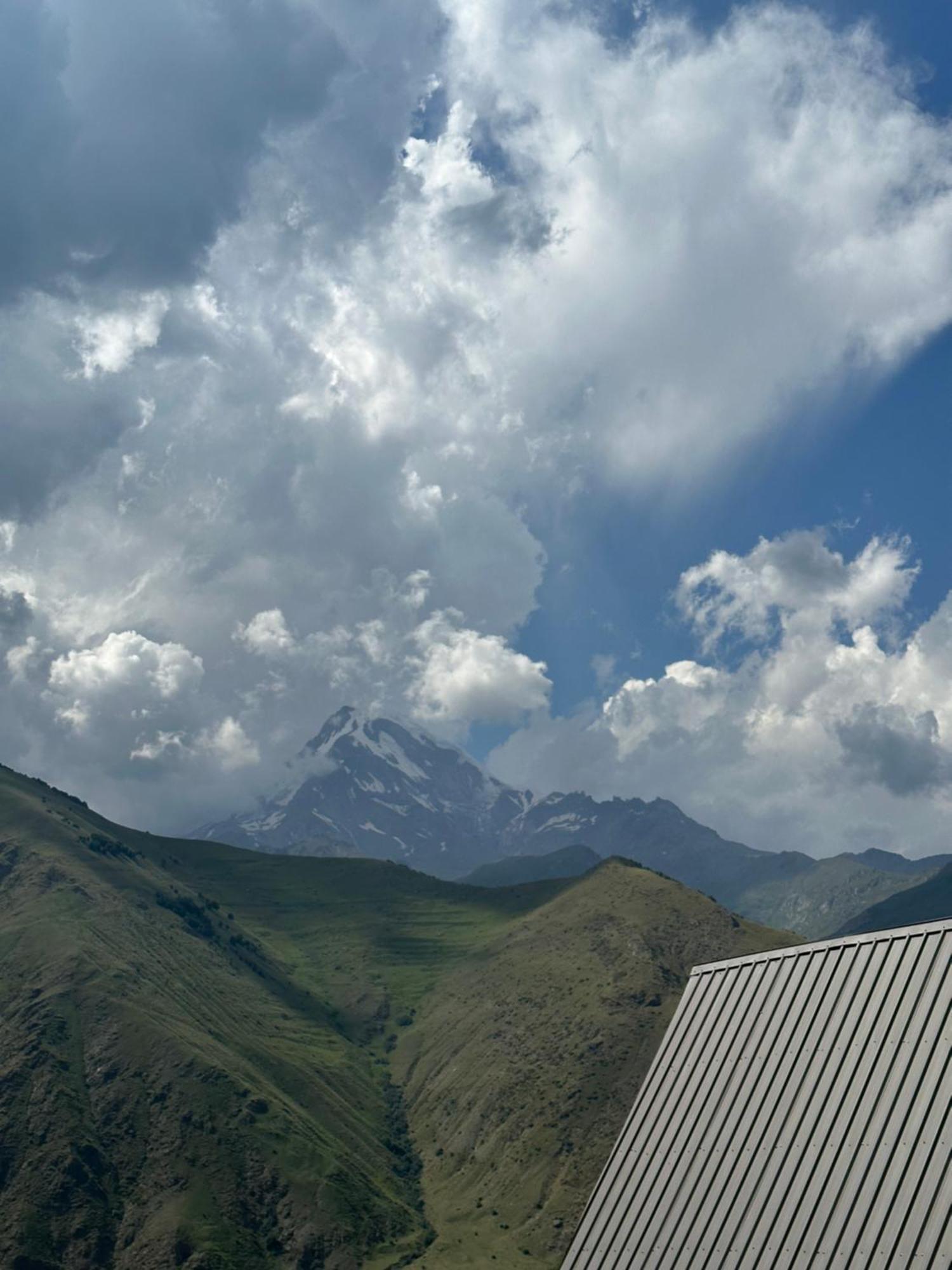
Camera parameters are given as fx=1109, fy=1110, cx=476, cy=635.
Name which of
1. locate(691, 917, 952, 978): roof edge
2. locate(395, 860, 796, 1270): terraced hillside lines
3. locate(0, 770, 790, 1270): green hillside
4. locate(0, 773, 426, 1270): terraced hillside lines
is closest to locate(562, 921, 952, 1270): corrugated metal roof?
locate(691, 917, 952, 978): roof edge

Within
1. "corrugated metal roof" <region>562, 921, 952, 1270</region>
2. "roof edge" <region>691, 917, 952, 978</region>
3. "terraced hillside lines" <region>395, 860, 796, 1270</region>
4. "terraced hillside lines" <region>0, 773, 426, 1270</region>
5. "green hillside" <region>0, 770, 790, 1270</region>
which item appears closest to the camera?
"corrugated metal roof" <region>562, 921, 952, 1270</region>

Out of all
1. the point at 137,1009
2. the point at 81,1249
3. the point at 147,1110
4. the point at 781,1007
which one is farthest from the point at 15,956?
the point at 781,1007

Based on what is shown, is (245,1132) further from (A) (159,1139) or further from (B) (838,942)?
(B) (838,942)

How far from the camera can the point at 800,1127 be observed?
1330 inches

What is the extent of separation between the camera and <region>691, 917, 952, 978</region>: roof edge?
3488 cm

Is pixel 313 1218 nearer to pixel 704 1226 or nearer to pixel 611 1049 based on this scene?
pixel 611 1049

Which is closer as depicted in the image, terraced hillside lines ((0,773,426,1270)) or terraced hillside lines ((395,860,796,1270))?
terraced hillside lines ((0,773,426,1270))

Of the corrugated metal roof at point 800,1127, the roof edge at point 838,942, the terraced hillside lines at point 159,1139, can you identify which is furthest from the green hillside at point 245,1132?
the corrugated metal roof at point 800,1127

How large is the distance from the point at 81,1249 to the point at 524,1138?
68.5m

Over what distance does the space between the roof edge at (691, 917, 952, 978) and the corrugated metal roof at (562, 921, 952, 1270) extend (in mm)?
92

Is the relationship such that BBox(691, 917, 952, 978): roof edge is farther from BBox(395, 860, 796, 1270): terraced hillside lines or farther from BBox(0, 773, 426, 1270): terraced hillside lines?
BBox(395, 860, 796, 1270): terraced hillside lines

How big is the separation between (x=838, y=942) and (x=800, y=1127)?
7425mm

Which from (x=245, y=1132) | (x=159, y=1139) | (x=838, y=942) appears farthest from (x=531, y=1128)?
(x=838, y=942)

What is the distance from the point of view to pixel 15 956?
18325 centimetres
